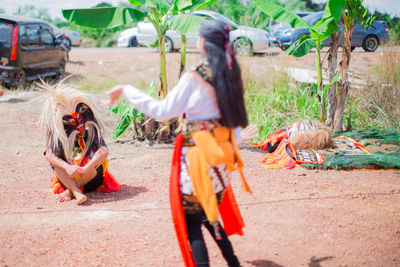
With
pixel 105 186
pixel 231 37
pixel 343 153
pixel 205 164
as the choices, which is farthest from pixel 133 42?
Result: pixel 205 164

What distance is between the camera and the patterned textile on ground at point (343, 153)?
5.65 meters

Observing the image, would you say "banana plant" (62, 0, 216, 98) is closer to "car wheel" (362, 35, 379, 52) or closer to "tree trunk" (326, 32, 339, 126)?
"tree trunk" (326, 32, 339, 126)

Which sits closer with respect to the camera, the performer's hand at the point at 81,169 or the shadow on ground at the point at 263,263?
the shadow on ground at the point at 263,263

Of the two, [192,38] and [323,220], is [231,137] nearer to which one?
[323,220]

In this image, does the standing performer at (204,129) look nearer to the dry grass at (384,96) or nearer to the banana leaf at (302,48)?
the banana leaf at (302,48)

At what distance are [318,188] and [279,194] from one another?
0.51 meters

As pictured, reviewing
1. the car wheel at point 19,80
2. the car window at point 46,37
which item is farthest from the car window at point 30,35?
the car wheel at point 19,80

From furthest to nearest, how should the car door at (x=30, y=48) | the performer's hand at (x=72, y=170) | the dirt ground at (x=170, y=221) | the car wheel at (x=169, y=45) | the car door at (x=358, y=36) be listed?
the car wheel at (x=169, y=45), the car door at (x=358, y=36), the car door at (x=30, y=48), the performer's hand at (x=72, y=170), the dirt ground at (x=170, y=221)

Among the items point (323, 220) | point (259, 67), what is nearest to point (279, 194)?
point (323, 220)

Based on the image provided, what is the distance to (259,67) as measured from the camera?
9688 millimetres

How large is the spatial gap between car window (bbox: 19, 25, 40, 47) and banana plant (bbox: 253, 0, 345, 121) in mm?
6160

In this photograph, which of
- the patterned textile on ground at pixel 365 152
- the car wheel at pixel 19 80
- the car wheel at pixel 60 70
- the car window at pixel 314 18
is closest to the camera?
the patterned textile on ground at pixel 365 152

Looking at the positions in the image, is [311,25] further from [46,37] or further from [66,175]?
[46,37]

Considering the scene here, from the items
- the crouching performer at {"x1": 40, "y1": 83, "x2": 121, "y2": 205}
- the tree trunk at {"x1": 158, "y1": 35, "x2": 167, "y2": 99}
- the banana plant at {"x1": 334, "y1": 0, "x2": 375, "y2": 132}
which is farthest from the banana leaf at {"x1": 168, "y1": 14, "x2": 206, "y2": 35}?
the banana plant at {"x1": 334, "y1": 0, "x2": 375, "y2": 132}
